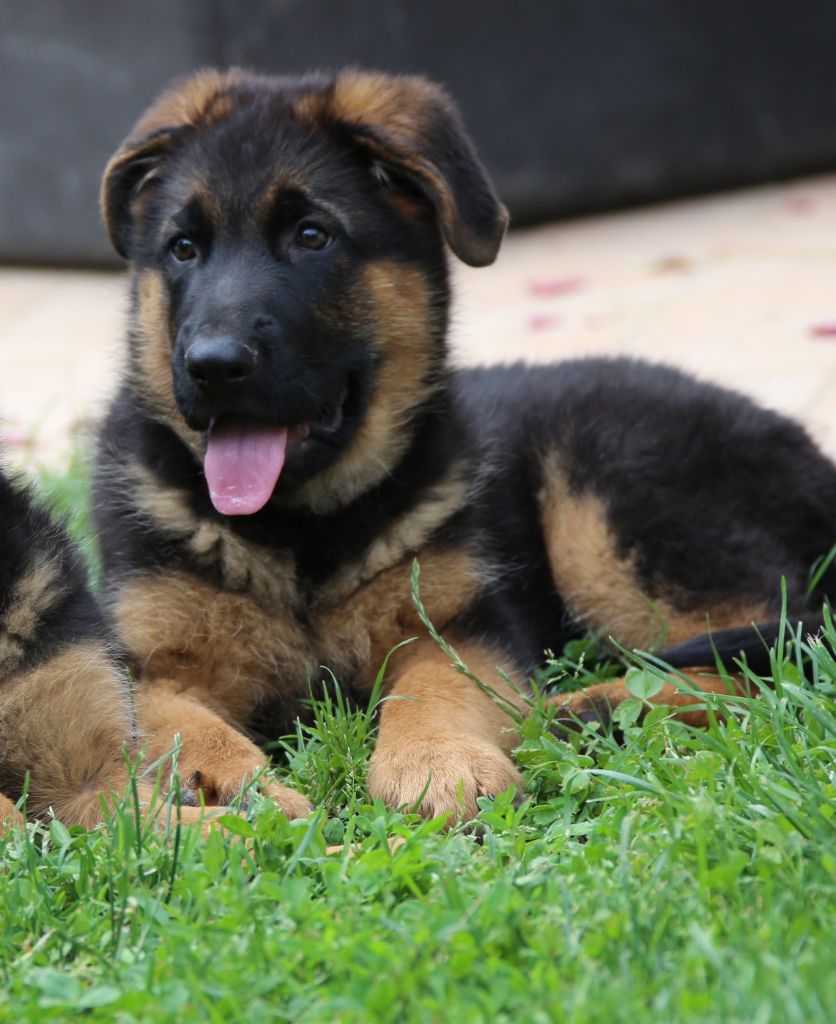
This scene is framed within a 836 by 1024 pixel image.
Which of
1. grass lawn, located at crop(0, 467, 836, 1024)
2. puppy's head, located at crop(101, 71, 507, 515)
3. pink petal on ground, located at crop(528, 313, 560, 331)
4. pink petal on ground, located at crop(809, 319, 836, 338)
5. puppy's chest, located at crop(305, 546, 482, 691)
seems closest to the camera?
grass lawn, located at crop(0, 467, 836, 1024)

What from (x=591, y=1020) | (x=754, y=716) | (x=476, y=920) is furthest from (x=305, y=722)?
(x=591, y=1020)

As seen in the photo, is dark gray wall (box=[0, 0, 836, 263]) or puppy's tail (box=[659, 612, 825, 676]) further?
dark gray wall (box=[0, 0, 836, 263])

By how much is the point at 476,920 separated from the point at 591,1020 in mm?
359

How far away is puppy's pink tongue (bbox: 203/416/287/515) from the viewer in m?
3.58

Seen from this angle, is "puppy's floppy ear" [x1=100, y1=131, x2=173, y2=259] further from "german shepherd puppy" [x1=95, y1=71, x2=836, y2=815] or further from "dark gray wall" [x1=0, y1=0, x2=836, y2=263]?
"dark gray wall" [x1=0, y1=0, x2=836, y2=263]

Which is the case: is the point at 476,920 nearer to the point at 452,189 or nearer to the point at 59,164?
the point at 452,189

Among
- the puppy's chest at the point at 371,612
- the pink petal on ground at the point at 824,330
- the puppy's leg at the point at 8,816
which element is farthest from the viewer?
the pink petal on ground at the point at 824,330

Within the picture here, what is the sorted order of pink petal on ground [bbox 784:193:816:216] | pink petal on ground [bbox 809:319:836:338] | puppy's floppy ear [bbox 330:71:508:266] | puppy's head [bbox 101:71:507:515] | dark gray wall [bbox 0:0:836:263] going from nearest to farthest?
puppy's head [bbox 101:71:507:515] → puppy's floppy ear [bbox 330:71:508:266] → pink petal on ground [bbox 809:319:836:338] → dark gray wall [bbox 0:0:836:263] → pink petal on ground [bbox 784:193:816:216]

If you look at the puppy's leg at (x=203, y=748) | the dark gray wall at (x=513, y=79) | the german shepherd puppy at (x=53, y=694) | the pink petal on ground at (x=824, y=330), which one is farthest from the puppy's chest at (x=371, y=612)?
the dark gray wall at (x=513, y=79)

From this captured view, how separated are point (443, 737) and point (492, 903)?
86 centimetres

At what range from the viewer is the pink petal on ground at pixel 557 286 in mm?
7719

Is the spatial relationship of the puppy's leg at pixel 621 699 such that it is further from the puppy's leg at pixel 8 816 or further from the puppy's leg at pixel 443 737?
the puppy's leg at pixel 8 816

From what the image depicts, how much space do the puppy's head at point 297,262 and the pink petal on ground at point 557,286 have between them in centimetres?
382

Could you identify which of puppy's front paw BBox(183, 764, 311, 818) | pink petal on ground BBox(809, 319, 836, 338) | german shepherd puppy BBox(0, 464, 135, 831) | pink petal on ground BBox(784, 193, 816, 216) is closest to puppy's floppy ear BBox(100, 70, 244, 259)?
german shepherd puppy BBox(0, 464, 135, 831)
